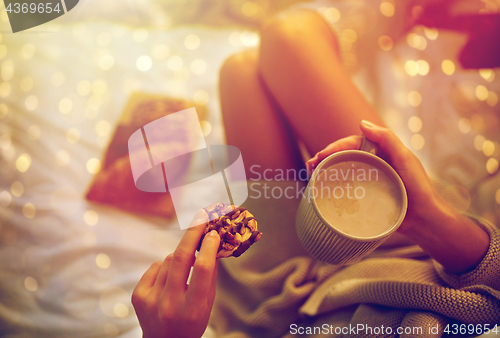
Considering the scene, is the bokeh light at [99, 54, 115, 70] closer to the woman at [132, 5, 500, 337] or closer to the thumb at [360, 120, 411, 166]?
the woman at [132, 5, 500, 337]

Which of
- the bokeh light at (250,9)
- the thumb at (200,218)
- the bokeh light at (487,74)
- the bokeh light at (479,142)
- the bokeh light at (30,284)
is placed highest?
the bokeh light at (250,9)

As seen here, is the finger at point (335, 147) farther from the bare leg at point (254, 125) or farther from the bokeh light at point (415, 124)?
the bokeh light at point (415, 124)

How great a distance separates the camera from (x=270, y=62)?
0.41 m

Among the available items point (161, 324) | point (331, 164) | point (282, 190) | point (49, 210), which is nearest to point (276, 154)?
point (282, 190)

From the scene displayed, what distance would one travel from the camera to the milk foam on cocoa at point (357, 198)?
0.24 meters

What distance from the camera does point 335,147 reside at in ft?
0.97

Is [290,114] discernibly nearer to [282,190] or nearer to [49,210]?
[282,190]

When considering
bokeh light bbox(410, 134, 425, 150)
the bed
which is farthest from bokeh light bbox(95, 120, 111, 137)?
bokeh light bbox(410, 134, 425, 150)

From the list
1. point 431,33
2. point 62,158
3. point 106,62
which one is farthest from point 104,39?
point 431,33

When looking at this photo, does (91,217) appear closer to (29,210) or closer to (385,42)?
(29,210)

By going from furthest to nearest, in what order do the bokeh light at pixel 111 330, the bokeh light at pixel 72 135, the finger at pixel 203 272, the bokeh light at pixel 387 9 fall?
the bokeh light at pixel 387 9 < the bokeh light at pixel 72 135 < the bokeh light at pixel 111 330 < the finger at pixel 203 272

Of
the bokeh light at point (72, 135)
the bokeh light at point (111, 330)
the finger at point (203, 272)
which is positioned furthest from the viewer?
the bokeh light at point (72, 135)

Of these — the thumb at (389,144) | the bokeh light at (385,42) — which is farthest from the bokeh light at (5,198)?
the bokeh light at (385,42)

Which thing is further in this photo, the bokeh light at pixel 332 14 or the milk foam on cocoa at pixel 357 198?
the bokeh light at pixel 332 14
